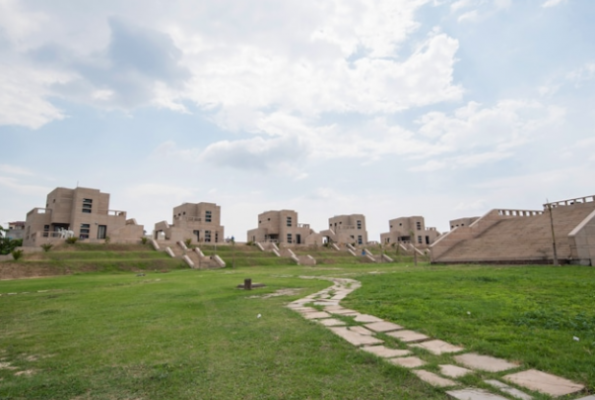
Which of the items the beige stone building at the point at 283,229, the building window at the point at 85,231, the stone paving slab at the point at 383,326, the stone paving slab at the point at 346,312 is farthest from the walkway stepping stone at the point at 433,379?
the beige stone building at the point at 283,229

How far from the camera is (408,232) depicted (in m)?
88.4

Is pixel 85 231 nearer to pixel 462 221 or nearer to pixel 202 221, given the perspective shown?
pixel 202 221

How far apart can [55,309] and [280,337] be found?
7105mm

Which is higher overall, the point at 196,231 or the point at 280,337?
the point at 196,231

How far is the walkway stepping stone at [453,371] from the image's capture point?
3.44 m

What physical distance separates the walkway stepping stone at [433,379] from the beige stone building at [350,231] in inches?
3053

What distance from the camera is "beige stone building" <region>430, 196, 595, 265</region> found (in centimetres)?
1939

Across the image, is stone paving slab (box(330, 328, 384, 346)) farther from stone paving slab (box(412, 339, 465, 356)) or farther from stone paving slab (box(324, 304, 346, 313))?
stone paving slab (box(324, 304, 346, 313))

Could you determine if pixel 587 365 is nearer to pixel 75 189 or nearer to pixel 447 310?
pixel 447 310

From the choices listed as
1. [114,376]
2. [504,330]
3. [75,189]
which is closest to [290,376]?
[114,376]

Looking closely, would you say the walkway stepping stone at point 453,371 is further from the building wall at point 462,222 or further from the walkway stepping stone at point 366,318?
the building wall at point 462,222

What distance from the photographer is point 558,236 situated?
22.4m

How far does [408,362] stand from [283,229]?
243ft

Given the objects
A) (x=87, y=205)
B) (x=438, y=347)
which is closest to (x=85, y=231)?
(x=87, y=205)
